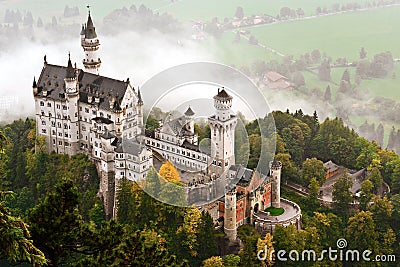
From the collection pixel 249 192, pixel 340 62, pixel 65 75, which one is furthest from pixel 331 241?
pixel 340 62

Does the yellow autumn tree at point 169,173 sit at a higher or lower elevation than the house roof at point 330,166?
higher

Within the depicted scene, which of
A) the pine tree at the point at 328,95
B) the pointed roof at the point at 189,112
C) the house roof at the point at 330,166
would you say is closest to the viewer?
the pointed roof at the point at 189,112

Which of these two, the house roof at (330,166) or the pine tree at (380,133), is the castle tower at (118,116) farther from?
the pine tree at (380,133)

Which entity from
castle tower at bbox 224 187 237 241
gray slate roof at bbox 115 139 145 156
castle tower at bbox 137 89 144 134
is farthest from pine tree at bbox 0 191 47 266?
castle tower at bbox 137 89 144 134

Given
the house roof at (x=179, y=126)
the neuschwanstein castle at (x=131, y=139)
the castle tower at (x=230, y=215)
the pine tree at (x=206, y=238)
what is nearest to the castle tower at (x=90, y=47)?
the neuschwanstein castle at (x=131, y=139)

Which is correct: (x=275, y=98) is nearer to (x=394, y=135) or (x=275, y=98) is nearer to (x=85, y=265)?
(x=394, y=135)

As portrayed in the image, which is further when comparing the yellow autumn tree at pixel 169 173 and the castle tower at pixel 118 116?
the castle tower at pixel 118 116

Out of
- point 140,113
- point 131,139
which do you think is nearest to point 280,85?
point 140,113
